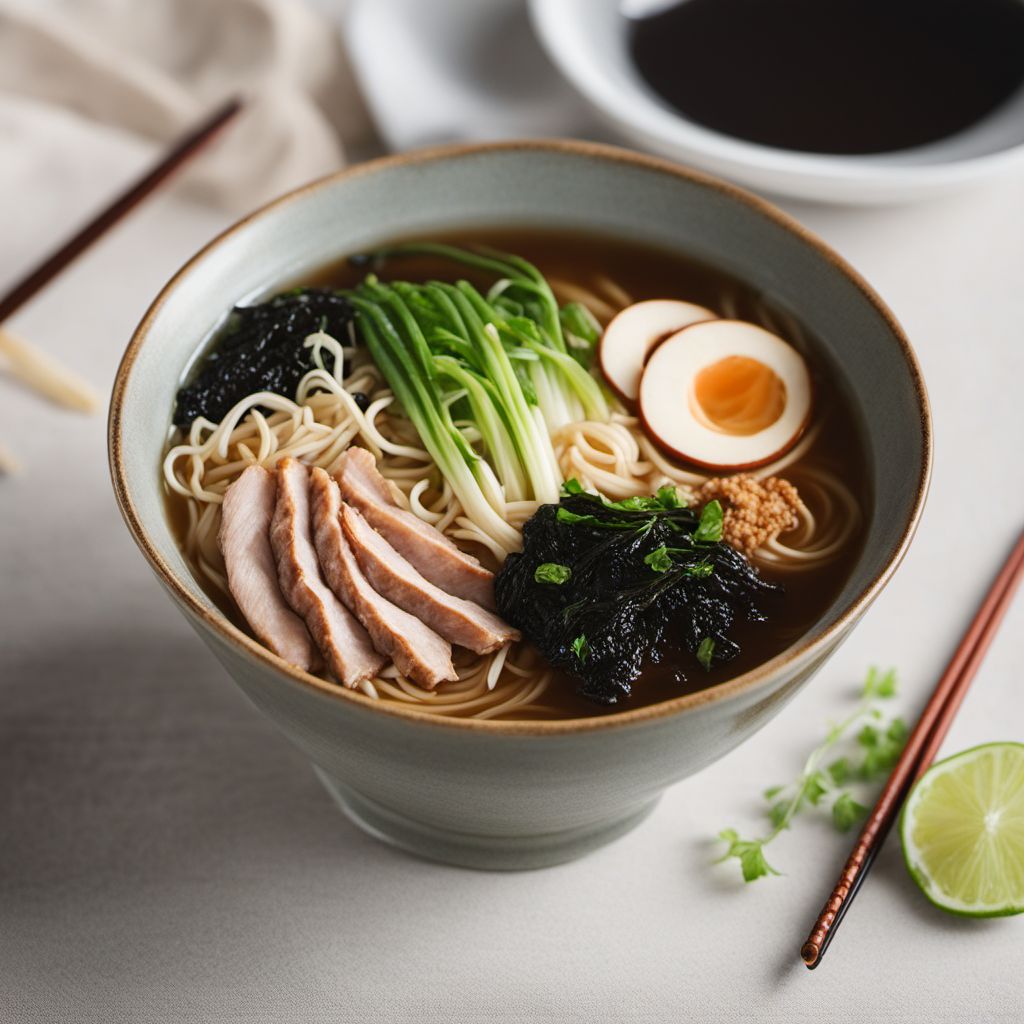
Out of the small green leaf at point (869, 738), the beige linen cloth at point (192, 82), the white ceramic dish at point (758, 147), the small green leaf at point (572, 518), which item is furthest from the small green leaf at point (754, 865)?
the beige linen cloth at point (192, 82)

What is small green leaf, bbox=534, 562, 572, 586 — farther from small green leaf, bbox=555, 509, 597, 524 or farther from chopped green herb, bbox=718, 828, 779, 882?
chopped green herb, bbox=718, 828, 779, 882

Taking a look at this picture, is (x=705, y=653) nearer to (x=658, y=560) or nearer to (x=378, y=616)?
(x=658, y=560)

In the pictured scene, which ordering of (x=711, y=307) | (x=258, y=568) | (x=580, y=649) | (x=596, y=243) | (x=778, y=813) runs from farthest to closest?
(x=596, y=243), (x=711, y=307), (x=778, y=813), (x=258, y=568), (x=580, y=649)

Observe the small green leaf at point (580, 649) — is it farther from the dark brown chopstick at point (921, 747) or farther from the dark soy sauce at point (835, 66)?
the dark soy sauce at point (835, 66)

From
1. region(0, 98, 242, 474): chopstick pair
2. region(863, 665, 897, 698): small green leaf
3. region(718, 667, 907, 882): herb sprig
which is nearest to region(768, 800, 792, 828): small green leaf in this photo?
region(718, 667, 907, 882): herb sprig

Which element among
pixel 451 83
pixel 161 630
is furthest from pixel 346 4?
pixel 161 630

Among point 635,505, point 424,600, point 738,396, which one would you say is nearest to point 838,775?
point 635,505
